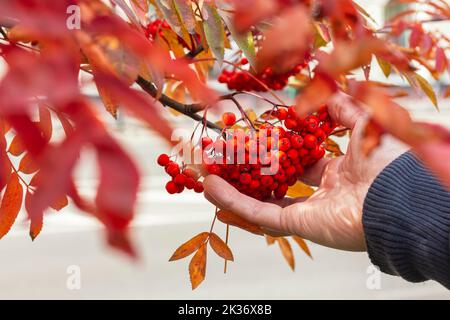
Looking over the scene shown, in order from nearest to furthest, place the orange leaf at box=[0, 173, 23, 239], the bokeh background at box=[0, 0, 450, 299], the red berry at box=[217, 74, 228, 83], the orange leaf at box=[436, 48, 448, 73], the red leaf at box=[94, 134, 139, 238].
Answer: the red leaf at box=[94, 134, 139, 238] → the orange leaf at box=[0, 173, 23, 239] → the orange leaf at box=[436, 48, 448, 73] → the red berry at box=[217, 74, 228, 83] → the bokeh background at box=[0, 0, 450, 299]

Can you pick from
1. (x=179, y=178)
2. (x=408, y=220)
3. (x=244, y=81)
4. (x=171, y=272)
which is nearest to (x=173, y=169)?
(x=179, y=178)

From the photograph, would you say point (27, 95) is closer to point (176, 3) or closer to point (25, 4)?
point (25, 4)

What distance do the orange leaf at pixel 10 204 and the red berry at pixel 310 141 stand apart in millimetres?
261

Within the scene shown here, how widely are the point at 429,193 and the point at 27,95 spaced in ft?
1.71

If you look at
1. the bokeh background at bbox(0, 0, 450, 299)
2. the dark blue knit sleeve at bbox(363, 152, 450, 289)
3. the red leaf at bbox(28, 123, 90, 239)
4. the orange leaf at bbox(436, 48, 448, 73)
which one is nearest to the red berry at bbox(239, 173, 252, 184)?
the dark blue knit sleeve at bbox(363, 152, 450, 289)

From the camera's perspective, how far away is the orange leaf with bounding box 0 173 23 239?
574 mm

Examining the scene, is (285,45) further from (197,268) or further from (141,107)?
(197,268)

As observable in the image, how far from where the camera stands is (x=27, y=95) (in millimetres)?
191

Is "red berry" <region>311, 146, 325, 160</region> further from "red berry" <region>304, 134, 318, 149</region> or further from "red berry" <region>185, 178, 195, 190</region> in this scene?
"red berry" <region>185, 178, 195, 190</region>

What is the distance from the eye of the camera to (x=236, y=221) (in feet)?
2.36

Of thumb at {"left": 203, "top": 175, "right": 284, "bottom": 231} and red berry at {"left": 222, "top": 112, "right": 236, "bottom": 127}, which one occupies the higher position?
red berry at {"left": 222, "top": 112, "right": 236, "bottom": 127}

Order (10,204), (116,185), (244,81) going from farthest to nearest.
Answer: (244,81)
(10,204)
(116,185)

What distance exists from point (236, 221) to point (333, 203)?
10 cm
